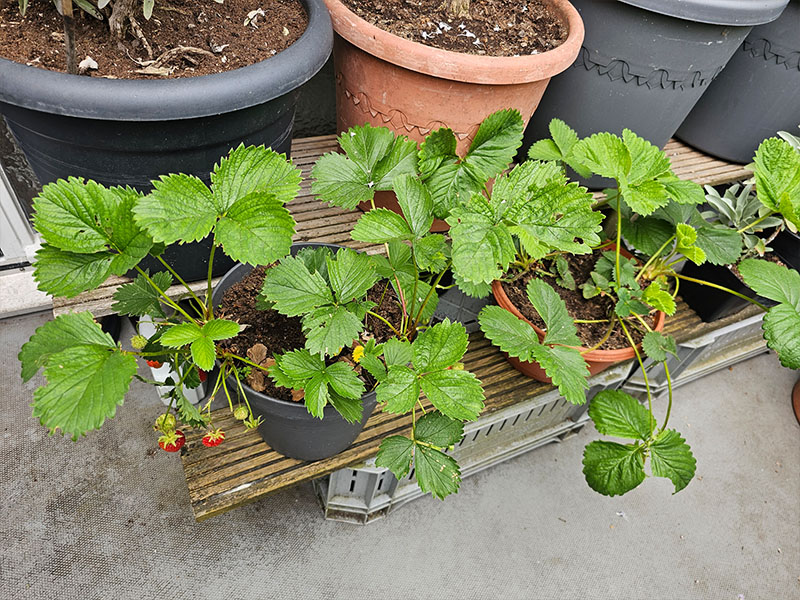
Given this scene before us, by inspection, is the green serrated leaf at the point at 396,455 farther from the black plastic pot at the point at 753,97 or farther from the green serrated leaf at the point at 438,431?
the black plastic pot at the point at 753,97

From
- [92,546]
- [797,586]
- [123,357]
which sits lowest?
[92,546]

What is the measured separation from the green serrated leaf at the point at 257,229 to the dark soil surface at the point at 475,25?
0.43 m

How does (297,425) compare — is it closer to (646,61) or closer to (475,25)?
(475,25)

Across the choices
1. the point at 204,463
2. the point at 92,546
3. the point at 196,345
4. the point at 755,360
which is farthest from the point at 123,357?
the point at 755,360

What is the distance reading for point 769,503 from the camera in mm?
1352

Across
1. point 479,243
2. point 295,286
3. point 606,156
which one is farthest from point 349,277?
point 606,156

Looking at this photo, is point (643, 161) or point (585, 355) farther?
point (585, 355)

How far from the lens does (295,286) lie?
624 millimetres

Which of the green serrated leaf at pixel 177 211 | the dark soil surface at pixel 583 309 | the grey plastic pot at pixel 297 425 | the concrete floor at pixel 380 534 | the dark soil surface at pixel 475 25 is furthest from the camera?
the concrete floor at pixel 380 534

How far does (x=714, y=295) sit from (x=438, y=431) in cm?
80

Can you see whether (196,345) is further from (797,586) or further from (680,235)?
(797,586)

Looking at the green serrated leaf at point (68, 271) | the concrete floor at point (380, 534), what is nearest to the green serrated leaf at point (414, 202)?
the green serrated leaf at point (68, 271)

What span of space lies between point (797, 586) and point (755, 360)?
0.65 meters

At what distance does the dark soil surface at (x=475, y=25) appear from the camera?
82cm
